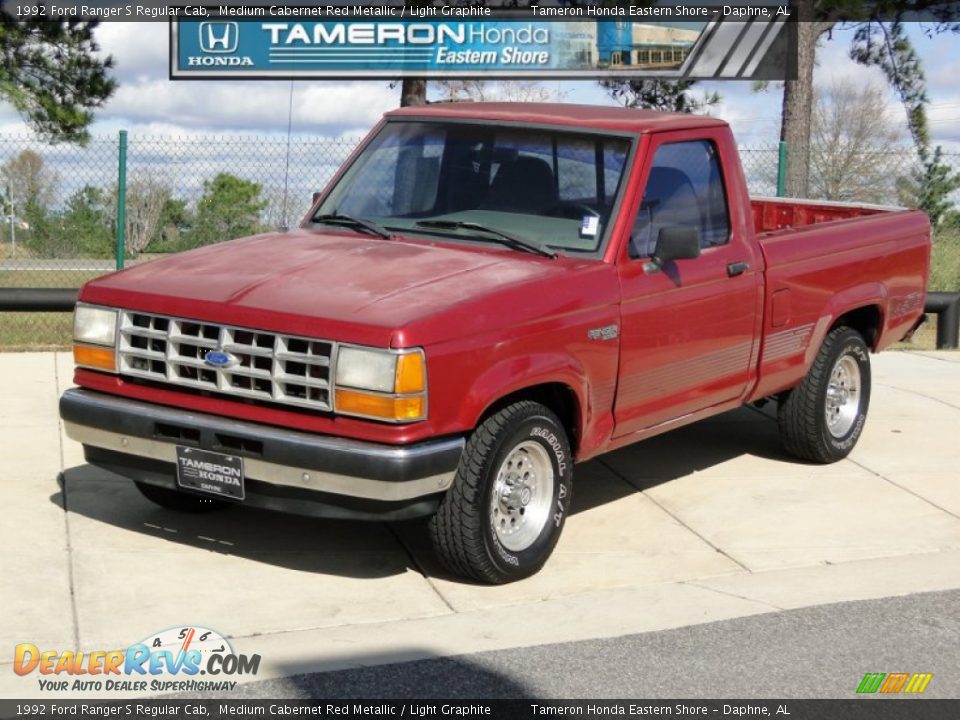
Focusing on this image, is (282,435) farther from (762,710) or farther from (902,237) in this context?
(902,237)

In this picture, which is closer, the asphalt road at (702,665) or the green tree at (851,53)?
the asphalt road at (702,665)

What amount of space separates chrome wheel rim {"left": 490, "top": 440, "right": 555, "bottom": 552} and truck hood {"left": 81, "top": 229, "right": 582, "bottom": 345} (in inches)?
30.3

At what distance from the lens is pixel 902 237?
9164 mm

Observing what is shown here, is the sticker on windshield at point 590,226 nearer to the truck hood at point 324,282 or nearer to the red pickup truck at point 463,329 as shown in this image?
the red pickup truck at point 463,329

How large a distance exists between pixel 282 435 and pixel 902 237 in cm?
478

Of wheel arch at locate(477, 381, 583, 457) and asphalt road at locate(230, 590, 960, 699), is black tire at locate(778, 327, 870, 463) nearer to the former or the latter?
wheel arch at locate(477, 381, 583, 457)

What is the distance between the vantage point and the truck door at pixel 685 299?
7.02 metres

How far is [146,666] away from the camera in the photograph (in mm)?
5328

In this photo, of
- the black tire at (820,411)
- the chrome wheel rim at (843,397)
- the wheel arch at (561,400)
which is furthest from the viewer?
the chrome wheel rim at (843,397)

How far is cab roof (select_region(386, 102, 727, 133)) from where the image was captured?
733cm

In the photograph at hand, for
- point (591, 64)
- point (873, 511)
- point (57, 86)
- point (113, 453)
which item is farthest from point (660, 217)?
point (57, 86)

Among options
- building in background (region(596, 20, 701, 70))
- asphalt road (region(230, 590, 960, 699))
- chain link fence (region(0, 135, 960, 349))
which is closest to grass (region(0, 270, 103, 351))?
chain link fence (region(0, 135, 960, 349))

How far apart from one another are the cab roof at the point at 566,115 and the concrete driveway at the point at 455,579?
1999 millimetres

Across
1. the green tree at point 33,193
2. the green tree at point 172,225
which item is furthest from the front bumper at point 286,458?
the green tree at point 33,193
